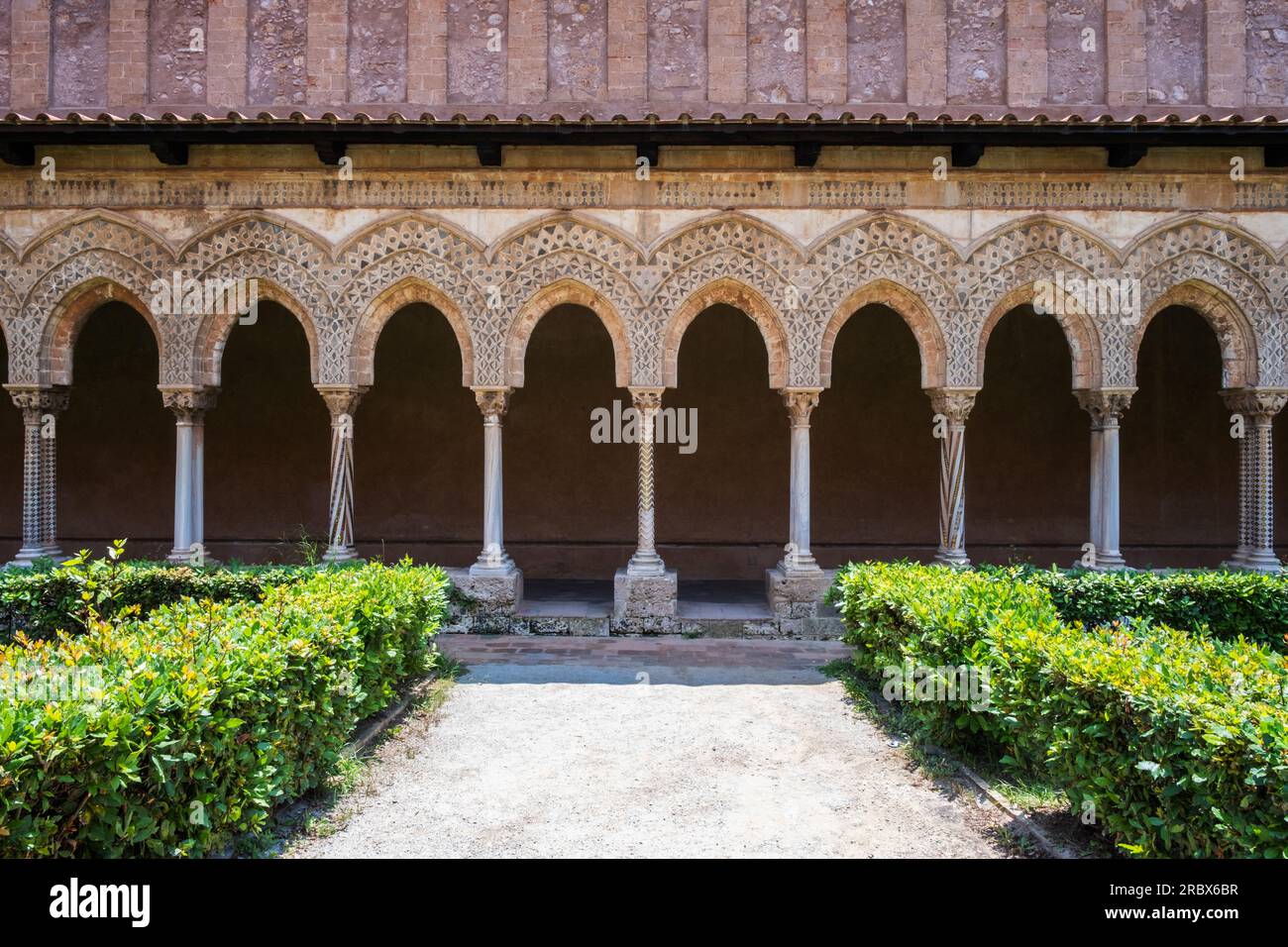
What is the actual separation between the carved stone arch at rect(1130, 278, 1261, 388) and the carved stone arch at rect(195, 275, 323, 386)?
10116mm

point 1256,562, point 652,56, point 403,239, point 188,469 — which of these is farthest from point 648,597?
point 1256,562

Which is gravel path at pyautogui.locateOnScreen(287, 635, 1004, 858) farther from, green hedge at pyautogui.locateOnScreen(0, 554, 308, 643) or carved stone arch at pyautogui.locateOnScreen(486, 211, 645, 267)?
carved stone arch at pyautogui.locateOnScreen(486, 211, 645, 267)

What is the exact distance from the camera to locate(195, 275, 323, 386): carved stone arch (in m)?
10.5

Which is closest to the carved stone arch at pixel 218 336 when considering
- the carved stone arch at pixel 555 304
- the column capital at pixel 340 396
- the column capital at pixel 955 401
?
the column capital at pixel 340 396

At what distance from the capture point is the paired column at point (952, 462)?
10.6 metres

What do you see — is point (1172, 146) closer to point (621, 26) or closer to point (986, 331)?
point (986, 331)

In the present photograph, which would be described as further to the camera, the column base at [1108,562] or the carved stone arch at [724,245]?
the carved stone arch at [724,245]

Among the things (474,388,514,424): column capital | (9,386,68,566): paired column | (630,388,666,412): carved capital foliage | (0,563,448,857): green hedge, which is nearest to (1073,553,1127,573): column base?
(630,388,666,412): carved capital foliage

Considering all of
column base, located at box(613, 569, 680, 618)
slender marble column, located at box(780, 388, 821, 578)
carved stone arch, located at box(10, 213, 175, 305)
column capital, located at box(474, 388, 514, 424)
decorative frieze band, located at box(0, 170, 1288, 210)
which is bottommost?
column base, located at box(613, 569, 680, 618)

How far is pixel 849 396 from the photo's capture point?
13.9 metres

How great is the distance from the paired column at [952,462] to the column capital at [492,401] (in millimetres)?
5415

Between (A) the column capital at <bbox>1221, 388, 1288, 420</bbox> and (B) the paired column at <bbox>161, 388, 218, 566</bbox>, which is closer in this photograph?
(A) the column capital at <bbox>1221, 388, 1288, 420</bbox>

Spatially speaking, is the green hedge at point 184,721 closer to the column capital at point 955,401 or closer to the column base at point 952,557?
the column base at point 952,557
